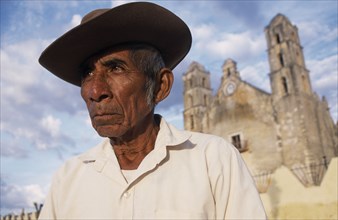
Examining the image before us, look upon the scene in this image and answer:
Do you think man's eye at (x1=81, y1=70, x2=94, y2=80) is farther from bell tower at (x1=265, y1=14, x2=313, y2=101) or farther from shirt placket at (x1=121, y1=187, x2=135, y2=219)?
bell tower at (x1=265, y1=14, x2=313, y2=101)

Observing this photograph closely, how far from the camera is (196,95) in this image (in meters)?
27.1

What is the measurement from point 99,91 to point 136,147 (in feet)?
1.29

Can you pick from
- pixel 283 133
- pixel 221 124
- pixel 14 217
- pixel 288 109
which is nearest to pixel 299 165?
pixel 283 133

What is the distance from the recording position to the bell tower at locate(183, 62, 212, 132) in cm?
2625

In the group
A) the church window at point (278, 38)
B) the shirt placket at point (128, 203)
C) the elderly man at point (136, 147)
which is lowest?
the shirt placket at point (128, 203)

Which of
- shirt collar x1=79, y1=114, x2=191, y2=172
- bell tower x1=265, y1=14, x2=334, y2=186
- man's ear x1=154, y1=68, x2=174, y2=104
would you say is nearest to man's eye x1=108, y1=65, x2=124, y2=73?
man's ear x1=154, y1=68, x2=174, y2=104

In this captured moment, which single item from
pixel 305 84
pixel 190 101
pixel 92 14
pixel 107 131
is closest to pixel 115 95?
pixel 107 131

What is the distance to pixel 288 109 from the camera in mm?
20172

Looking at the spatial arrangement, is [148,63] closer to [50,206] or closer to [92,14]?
[92,14]

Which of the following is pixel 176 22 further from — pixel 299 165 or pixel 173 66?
pixel 299 165

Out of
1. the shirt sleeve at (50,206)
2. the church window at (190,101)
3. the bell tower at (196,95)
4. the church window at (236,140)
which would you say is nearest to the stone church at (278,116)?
the church window at (236,140)

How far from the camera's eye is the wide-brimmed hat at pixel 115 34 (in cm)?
180

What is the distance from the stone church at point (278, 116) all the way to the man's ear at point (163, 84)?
15.3m

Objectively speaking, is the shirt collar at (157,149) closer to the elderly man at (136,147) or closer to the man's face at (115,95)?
the elderly man at (136,147)
